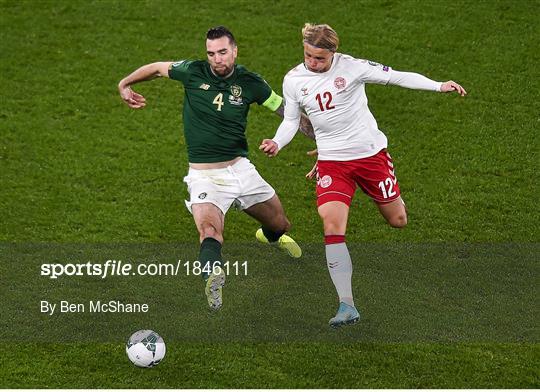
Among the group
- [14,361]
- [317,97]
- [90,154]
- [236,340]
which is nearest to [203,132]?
[317,97]

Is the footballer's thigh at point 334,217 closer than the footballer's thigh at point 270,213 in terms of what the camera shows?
Answer: Yes

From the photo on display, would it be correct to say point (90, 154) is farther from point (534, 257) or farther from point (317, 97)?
point (534, 257)

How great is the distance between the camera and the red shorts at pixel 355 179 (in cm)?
1203

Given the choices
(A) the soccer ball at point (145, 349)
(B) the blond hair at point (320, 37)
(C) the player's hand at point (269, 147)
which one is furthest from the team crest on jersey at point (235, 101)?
(A) the soccer ball at point (145, 349)

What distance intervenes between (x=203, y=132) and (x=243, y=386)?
2.69 m

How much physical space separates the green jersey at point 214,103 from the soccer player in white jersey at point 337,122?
1.38 feet

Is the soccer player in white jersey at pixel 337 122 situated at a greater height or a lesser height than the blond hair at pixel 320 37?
lesser

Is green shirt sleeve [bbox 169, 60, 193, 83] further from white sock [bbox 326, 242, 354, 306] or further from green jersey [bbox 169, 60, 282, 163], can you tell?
white sock [bbox 326, 242, 354, 306]

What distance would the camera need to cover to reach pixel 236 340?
11.9 meters

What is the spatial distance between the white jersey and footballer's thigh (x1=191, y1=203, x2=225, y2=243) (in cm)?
120

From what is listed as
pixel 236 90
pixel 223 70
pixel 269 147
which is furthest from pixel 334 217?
pixel 223 70

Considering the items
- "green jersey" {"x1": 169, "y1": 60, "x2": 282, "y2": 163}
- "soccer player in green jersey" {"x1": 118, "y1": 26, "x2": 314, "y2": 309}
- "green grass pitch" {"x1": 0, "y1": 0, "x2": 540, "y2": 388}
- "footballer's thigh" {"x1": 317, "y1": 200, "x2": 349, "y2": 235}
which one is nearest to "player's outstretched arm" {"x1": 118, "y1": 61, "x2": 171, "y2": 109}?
"soccer player in green jersey" {"x1": 118, "y1": 26, "x2": 314, "y2": 309}

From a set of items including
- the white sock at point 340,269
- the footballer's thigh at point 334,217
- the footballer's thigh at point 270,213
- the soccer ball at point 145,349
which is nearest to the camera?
the soccer ball at point 145,349

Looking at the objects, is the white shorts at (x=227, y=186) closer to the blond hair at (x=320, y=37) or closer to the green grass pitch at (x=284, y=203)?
the green grass pitch at (x=284, y=203)
